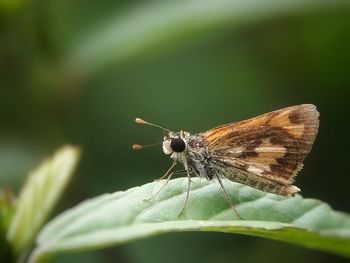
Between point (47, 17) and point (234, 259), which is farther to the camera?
point (234, 259)

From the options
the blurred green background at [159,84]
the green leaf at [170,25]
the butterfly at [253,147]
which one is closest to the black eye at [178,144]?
the butterfly at [253,147]

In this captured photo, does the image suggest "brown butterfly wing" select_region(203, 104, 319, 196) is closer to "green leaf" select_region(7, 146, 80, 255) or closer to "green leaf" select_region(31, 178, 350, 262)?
"green leaf" select_region(31, 178, 350, 262)

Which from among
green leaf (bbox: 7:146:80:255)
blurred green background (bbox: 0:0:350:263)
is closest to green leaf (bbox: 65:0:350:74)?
blurred green background (bbox: 0:0:350:263)

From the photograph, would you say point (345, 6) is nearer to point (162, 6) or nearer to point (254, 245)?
point (162, 6)

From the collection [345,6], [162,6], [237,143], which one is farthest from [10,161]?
[345,6]

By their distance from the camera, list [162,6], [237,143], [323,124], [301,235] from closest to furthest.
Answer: [301,235], [237,143], [162,6], [323,124]

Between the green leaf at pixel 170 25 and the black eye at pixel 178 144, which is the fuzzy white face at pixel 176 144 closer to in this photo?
the black eye at pixel 178 144
